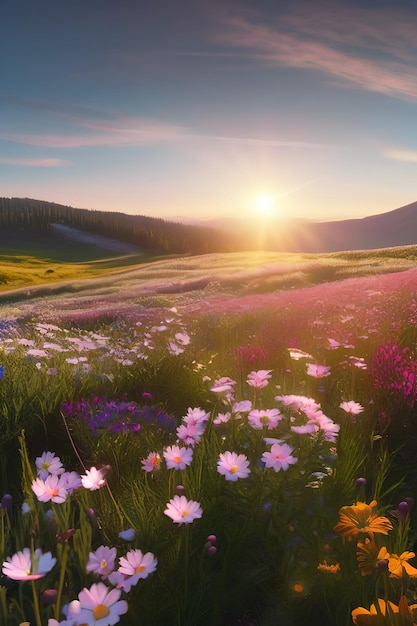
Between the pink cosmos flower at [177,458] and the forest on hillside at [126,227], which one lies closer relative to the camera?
the pink cosmos flower at [177,458]

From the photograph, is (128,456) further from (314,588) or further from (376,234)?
(376,234)

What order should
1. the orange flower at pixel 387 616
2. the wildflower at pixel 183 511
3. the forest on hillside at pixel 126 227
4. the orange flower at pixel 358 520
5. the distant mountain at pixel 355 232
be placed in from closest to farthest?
the orange flower at pixel 387 616, the orange flower at pixel 358 520, the wildflower at pixel 183 511, the forest on hillside at pixel 126 227, the distant mountain at pixel 355 232

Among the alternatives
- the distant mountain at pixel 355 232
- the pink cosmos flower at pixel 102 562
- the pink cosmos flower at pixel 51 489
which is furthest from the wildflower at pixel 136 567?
the distant mountain at pixel 355 232

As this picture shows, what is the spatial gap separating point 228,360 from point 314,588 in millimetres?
4669

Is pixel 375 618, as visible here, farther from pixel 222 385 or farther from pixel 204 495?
pixel 222 385

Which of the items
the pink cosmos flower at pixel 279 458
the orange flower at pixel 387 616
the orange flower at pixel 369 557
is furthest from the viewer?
the pink cosmos flower at pixel 279 458

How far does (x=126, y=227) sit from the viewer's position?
142 metres

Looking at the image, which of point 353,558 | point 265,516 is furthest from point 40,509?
point 353,558

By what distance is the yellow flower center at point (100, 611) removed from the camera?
5.80 feet

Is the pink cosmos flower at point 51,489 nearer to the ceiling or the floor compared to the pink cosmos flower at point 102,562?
nearer to the ceiling

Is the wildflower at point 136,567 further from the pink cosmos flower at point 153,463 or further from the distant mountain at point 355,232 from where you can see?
the distant mountain at point 355,232

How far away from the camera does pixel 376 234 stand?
180750 mm

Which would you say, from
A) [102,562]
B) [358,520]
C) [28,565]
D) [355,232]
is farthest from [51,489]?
[355,232]

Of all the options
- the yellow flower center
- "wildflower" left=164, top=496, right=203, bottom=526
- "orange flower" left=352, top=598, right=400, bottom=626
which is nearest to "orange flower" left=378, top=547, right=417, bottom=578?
"orange flower" left=352, top=598, right=400, bottom=626
